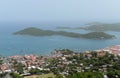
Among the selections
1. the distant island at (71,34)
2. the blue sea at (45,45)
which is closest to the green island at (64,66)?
the blue sea at (45,45)

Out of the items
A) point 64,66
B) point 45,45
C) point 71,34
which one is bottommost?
point 45,45

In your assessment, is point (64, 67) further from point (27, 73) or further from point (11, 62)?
point (11, 62)

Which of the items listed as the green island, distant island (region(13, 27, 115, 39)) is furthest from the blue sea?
the green island

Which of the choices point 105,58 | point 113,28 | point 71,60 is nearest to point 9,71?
point 71,60

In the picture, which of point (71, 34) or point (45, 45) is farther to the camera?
point (71, 34)

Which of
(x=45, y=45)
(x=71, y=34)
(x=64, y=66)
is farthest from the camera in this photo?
(x=71, y=34)

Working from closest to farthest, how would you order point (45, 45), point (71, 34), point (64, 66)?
point (64, 66) → point (45, 45) → point (71, 34)

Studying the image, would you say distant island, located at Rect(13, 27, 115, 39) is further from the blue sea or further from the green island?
the green island

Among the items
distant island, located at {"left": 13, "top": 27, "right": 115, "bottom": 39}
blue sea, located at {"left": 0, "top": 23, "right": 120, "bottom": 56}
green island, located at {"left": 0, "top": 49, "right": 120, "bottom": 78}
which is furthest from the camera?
distant island, located at {"left": 13, "top": 27, "right": 115, "bottom": 39}

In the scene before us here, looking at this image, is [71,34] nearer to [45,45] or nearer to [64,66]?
[45,45]

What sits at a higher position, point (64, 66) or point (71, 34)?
point (64, 66)

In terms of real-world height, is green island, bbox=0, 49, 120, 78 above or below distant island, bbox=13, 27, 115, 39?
above

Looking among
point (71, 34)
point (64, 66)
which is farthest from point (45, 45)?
point (64, 66)
